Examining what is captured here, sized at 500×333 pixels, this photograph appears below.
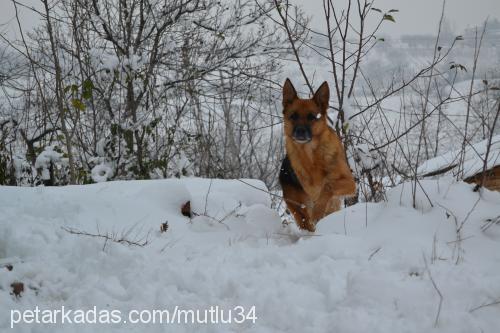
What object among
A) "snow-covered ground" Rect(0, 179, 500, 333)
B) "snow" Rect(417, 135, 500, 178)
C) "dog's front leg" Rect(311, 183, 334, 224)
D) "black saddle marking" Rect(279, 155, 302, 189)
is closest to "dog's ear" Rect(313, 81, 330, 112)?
"black saddle marking" Rect(279, 155, 302, 189)

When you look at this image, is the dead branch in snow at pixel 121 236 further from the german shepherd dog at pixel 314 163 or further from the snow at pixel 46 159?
the snow at pixel 46 159

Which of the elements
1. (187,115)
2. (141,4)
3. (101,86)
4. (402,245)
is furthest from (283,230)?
(141,4)

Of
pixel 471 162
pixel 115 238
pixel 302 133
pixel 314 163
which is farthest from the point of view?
pixel 471 162

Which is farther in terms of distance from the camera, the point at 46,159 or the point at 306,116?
the point at 46,159

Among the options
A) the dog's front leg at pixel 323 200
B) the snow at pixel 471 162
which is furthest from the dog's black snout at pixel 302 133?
the snow at pixel 471 162

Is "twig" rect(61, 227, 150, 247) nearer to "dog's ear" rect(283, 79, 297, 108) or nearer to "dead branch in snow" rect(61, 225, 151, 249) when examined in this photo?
"dead branch in snow" rect(61, 225, 151, 249)

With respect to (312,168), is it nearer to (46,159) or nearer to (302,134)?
(302,134)

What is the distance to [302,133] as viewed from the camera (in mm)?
A: 4000

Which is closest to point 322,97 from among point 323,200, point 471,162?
point 323,200

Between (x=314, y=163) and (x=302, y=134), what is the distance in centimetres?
33

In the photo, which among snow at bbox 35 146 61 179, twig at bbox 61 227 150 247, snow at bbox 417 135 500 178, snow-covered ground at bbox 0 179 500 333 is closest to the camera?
snow-covered ground at bbox 0 179 500 333

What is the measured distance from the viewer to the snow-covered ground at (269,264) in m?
1.65

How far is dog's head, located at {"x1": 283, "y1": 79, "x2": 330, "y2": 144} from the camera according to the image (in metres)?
4.02

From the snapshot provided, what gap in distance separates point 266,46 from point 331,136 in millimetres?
6061
